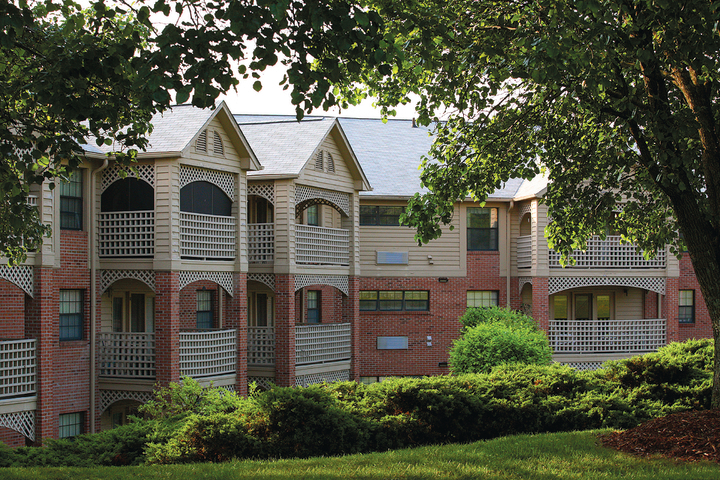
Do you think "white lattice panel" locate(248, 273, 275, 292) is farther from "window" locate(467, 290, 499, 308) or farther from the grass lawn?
the grass lawn

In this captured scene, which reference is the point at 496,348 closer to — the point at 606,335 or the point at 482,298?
the point at 482,298

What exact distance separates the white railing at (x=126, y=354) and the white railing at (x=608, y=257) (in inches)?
596

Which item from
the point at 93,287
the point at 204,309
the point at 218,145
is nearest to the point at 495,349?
the point at 204,309

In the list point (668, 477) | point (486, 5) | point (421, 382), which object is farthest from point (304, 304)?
point (668, 477)

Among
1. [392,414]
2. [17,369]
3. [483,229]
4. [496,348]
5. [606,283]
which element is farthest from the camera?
[483,229]

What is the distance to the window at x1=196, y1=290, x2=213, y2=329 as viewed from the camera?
25.2 m

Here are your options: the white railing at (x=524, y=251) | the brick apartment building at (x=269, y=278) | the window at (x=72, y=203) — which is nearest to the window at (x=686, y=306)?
the brick apartment building at (x=269, y=278)

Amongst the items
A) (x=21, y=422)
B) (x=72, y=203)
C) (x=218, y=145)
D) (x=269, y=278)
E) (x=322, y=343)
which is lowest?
(x=21, y=422)

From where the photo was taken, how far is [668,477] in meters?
9.38

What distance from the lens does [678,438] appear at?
35.8 ft

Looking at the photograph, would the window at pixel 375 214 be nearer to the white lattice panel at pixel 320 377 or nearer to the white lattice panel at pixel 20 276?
the white lattice panel at pixel 320 377

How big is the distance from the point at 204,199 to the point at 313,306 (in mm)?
8446

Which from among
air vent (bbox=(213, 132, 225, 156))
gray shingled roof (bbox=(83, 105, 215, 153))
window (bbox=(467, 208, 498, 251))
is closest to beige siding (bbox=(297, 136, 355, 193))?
air vent (bbox=(213, 132, 225, 156))

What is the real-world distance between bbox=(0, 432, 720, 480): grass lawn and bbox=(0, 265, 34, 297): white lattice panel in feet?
26.5
